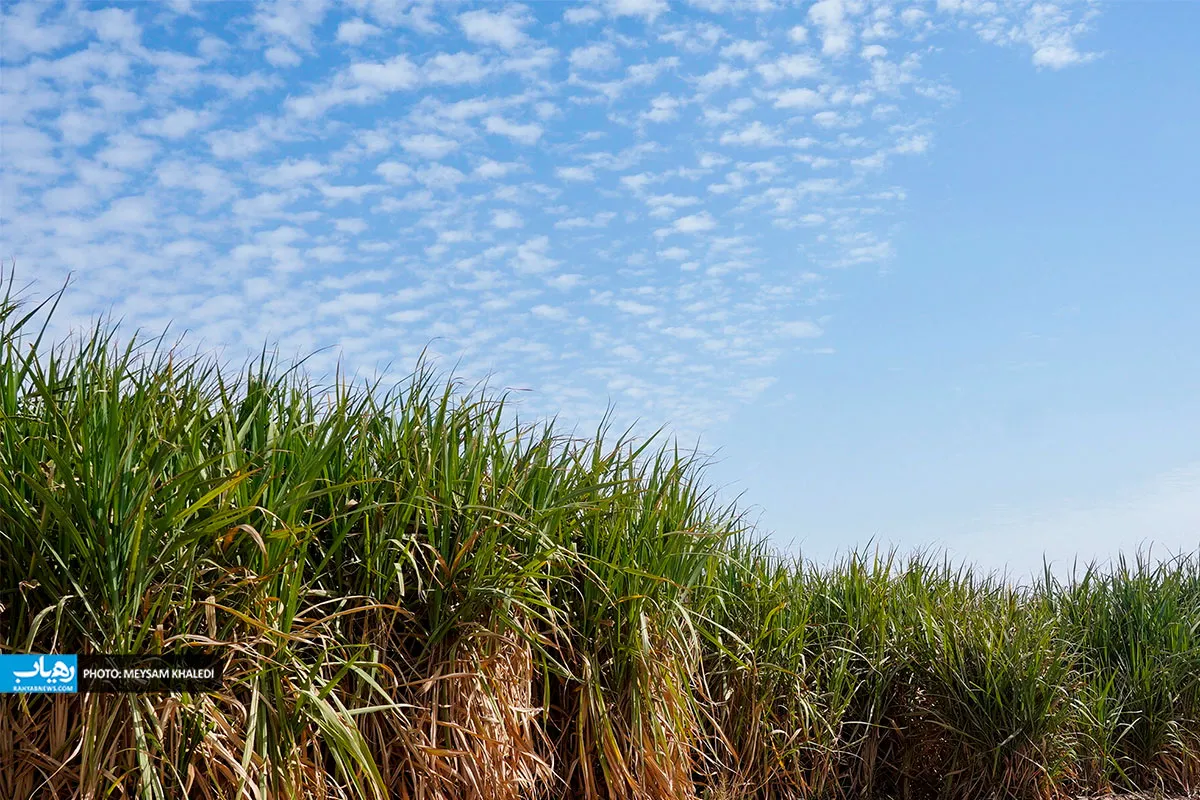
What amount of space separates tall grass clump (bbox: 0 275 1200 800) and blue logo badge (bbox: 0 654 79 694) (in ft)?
0.13

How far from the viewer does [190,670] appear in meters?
2.43

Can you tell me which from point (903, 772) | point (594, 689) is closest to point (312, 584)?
point (594, 689)

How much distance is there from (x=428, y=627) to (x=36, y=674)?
3.93 feet

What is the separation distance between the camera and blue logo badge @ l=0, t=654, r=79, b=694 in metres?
2.27

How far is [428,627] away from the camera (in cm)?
319

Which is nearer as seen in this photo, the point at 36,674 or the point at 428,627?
the point at 36,674

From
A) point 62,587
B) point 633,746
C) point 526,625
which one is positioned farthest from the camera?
point 633,746

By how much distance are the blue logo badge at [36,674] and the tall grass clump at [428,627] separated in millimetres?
41

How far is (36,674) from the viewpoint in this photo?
2273mm

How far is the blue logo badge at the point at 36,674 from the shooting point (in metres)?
2.27

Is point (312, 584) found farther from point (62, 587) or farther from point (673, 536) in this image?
point (673, 536)

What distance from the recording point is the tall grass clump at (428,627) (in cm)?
236

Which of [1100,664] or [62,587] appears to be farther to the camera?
[1100,664]

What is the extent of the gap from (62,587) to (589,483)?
6.37 ft
